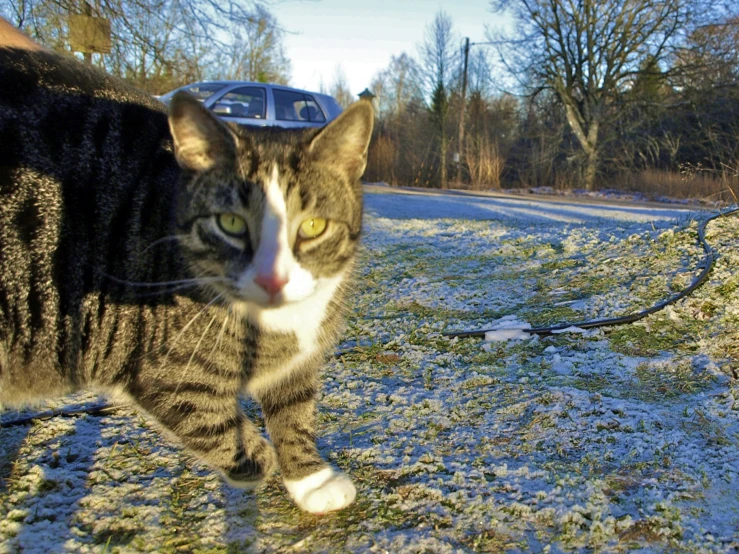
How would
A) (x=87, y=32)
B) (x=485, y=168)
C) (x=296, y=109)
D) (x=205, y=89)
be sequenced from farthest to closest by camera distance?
1. (x=485, y=168)
2. (x=296, y=109)
3. (x=205, y=89)
4. (x=87, y=32)

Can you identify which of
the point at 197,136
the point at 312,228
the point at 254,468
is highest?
the point at 197,136

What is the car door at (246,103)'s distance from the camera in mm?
10266

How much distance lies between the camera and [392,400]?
6.41ft

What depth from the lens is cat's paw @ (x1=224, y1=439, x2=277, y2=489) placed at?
1.54m

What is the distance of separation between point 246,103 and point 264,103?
348 millimetres

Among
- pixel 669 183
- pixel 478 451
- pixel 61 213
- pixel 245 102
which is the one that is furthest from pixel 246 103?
pixel 669 183

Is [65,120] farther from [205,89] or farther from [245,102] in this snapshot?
[245,102]

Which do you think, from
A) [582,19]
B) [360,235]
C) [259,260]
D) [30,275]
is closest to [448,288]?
[360,235]

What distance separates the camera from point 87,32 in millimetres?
6516

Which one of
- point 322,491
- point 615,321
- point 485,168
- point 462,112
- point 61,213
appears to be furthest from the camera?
point 462,112

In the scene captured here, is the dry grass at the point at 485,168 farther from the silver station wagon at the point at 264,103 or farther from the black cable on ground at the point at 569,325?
the black cable on ground at the point at 569,325

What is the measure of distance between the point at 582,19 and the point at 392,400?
65.8 ft

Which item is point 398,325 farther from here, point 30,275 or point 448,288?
point 30,275

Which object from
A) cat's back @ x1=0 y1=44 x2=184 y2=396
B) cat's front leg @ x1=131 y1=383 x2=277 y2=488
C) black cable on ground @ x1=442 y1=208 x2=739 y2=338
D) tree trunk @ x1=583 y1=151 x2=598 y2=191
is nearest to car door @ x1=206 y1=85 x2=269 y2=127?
→ black cable on ground @ x1=442 y1=208 x2=739 y2=338
